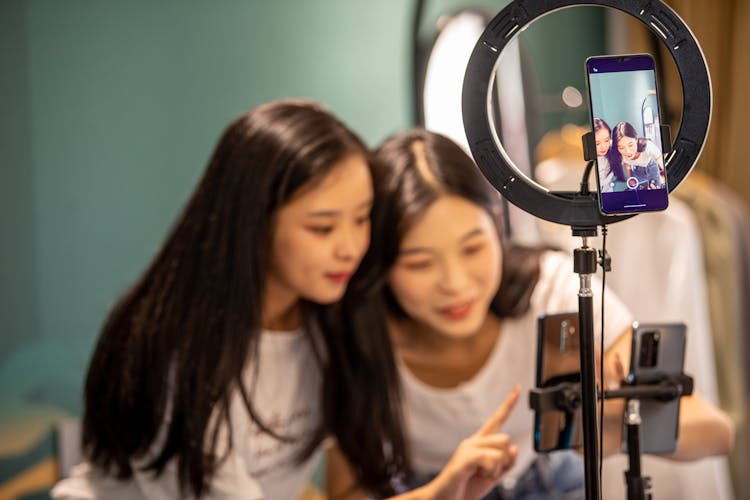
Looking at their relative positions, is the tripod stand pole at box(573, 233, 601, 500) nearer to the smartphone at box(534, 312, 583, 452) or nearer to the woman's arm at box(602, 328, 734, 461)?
the smartphone at box(534, 312, 583, 452)

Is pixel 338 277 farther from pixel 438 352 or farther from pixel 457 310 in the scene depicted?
pixel 438 352

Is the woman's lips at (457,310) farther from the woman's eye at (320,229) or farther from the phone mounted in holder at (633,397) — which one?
the phone mounted in holder at (633,397)

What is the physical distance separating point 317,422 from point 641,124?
77 centimetres

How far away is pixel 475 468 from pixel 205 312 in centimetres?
40

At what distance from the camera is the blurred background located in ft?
5.42

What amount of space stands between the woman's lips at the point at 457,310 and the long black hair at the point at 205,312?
Result: 9.6 inches

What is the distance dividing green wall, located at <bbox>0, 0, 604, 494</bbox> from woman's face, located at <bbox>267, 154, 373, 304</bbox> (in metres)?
0.60

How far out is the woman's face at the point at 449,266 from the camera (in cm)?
130

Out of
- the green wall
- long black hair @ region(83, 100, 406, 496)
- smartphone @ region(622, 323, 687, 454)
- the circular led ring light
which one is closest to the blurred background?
the green wall

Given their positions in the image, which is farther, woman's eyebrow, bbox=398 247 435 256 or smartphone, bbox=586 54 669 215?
woman's eyebrow, bbox=398 247 435 256

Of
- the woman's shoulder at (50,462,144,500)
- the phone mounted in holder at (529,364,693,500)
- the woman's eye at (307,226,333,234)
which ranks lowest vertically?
the woman's shoulder at (50,462,144,500)

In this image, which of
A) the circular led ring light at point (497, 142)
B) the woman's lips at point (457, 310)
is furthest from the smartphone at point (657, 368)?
the woman's lips at point (457, 310)

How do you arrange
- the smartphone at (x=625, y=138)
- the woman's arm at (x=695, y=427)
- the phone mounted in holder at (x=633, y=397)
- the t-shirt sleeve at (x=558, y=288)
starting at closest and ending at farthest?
the smartphone at (x=625, y=138) < the phone mounted in holder at (x=633, y=397) < the woman's arm at (x=695, y=427) < the t-shirt sleeve at (x=558, y=288)

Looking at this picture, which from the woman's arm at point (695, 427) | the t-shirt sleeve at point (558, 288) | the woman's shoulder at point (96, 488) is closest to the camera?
the woman's arm at point (695, 427)
